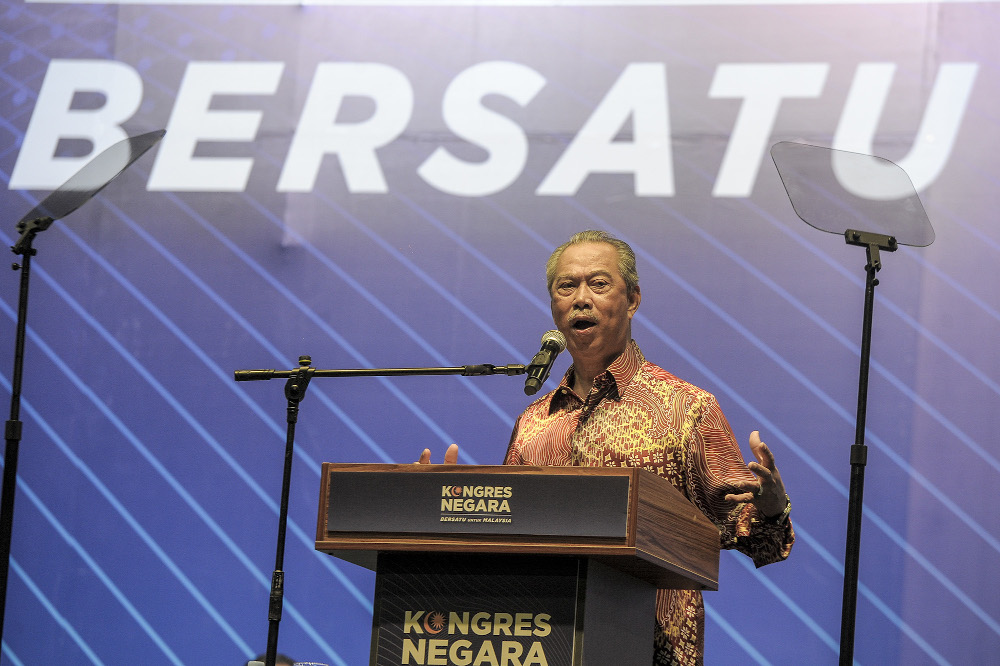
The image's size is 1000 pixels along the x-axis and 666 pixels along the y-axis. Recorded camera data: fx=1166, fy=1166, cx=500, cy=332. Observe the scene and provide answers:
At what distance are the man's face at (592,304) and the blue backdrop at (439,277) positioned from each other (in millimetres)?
1800

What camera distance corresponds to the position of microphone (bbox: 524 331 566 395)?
2.11 m

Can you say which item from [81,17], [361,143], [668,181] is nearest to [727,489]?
[668,181]

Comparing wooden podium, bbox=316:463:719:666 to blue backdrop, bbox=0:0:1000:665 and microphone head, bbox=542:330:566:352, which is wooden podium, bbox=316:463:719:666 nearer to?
microphone head, bbox=542:330:566:352

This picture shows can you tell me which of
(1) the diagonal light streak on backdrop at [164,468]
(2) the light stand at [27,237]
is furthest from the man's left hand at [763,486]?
(1) the diagonal light streak on backdrop at [164,468]

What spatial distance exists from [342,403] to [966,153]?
2.53 metres

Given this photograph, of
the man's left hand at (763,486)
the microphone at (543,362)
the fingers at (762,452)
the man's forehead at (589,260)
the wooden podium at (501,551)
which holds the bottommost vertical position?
the wooden podium at (501,551)

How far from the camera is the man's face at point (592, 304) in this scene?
8.43ft

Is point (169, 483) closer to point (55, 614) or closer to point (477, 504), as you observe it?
point (55, 614)

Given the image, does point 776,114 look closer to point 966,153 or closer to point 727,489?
point 966,153

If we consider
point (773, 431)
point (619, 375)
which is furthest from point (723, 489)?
point (773, 431)

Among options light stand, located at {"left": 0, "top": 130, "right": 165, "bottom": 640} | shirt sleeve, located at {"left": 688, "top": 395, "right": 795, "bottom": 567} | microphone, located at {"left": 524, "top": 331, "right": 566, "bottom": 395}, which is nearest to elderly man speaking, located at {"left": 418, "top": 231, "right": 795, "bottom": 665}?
shirt sleeve, located at {"left": 688, "top": 395, "right": 795, "bottom": 567}

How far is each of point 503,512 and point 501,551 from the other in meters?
0.06

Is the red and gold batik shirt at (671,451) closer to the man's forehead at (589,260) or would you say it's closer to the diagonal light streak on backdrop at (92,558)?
the man's forehead at (589,260)

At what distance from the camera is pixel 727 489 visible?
241 cm
